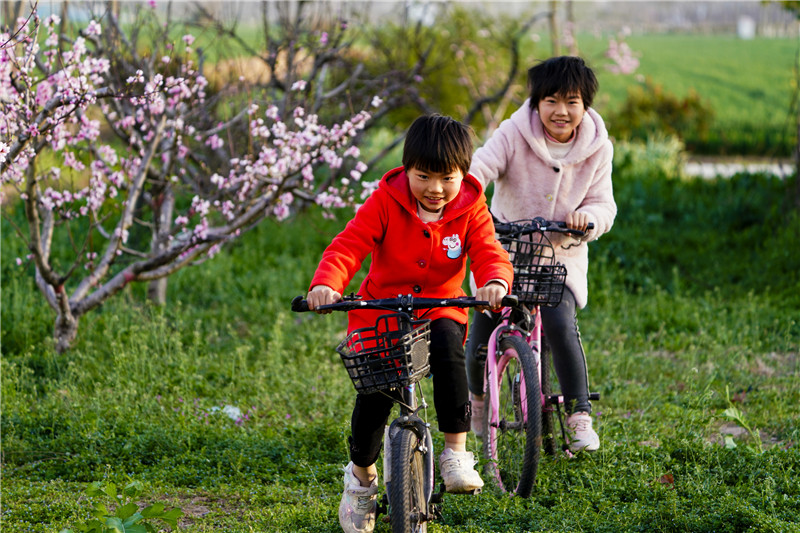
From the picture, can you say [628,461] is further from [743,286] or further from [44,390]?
[743,286]

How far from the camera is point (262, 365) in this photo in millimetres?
6039

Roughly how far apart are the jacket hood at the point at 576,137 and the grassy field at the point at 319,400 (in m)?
1.42

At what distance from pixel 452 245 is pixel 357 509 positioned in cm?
107

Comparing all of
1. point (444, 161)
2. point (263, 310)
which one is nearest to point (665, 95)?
point (263, 310)

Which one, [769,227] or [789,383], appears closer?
[789,383]

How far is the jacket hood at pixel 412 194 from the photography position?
323 cm

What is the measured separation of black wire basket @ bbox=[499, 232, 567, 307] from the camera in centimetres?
378

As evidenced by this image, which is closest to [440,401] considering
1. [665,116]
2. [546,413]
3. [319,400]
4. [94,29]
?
[546,413]

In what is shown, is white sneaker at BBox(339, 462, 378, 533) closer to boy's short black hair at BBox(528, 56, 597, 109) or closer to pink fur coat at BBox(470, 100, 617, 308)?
pink fur coat at BBox(470, 100, 617, 308)

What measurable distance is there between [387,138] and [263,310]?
751 cm

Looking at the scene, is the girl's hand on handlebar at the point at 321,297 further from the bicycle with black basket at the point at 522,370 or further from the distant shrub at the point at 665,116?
the distant shrub at the point at 665,116

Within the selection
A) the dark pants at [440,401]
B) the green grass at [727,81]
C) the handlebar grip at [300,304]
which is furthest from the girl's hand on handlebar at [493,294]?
the green grass at [727,81]

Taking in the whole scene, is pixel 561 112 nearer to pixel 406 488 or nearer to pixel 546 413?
pixel 546 413

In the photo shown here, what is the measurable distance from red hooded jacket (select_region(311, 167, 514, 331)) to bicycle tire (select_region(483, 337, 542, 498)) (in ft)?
1.89
